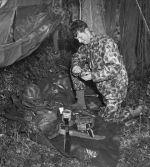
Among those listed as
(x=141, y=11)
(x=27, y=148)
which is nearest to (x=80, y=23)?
(x=141, y=11)

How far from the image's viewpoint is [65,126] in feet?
16.5

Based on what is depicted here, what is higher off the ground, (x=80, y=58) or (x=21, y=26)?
(x=21, y=26)

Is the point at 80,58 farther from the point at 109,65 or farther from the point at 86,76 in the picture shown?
the point at 109,65

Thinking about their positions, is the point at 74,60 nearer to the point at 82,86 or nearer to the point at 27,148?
the point at 82,86

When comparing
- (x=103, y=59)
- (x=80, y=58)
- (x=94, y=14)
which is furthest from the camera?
(x=94, y=14)

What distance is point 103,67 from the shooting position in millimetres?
5129

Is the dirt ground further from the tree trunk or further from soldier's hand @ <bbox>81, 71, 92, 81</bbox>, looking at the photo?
the tree trunk

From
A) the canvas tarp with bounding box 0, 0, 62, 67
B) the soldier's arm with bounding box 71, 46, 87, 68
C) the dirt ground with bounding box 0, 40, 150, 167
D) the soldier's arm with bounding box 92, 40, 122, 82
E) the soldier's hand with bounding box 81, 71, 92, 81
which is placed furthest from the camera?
the soldier's arm with bounding box 71, 46, 87, 68

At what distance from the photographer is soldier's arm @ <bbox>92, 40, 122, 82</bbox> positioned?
16.7 feet

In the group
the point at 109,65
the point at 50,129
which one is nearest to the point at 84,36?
the point at 109,65

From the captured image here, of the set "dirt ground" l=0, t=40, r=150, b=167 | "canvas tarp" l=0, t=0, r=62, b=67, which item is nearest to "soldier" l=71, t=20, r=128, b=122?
"dirt ground" l=0, t=40, r=150, b=167

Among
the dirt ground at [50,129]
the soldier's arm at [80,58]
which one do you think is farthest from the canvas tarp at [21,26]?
the dirt ground at [50,129]

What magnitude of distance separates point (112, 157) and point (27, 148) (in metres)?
1.03

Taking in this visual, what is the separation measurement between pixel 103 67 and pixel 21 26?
1.19 meters
